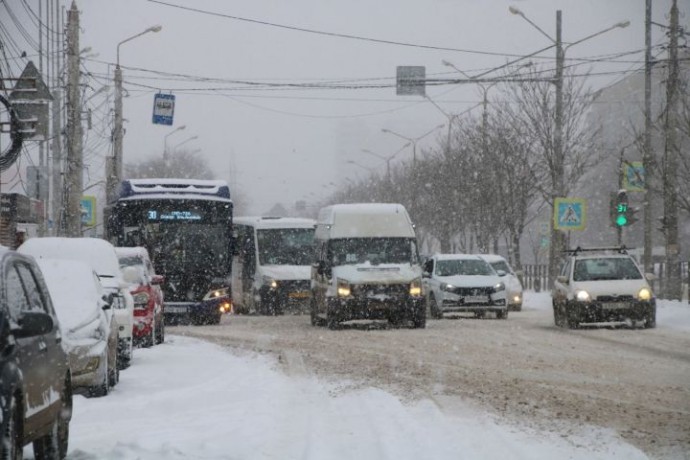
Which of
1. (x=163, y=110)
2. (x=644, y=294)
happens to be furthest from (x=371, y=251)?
(x=163, y=110)

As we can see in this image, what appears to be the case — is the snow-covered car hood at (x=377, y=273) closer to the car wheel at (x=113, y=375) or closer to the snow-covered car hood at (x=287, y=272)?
the snow-covered car hood at (x=287, y=272)

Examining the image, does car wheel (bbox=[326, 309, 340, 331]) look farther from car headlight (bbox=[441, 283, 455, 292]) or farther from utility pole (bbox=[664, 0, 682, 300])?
utility pole (bbox=[664, 0, 682, 300])

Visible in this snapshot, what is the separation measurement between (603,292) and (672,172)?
21.3ft

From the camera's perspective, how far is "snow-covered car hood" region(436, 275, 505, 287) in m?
29.7

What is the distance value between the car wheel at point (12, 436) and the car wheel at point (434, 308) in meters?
23.9

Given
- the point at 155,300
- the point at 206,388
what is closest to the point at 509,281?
the point at 155,300

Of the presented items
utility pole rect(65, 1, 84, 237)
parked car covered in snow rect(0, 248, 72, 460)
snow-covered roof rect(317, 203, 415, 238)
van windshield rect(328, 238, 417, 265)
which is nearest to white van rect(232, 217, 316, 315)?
utility pole rect(65, 1, 84, 237)

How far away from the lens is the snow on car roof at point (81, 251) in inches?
669

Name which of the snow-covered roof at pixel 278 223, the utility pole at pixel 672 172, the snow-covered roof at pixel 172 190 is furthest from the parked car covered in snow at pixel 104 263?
the snow-covered roof at pixel 278 223

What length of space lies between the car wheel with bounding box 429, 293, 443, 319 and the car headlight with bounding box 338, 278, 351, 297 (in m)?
5.51

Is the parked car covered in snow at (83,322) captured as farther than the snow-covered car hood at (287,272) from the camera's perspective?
No

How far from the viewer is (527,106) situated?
150 feet

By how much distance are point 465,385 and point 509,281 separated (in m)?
22.8

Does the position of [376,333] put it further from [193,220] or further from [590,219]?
[590,219]
